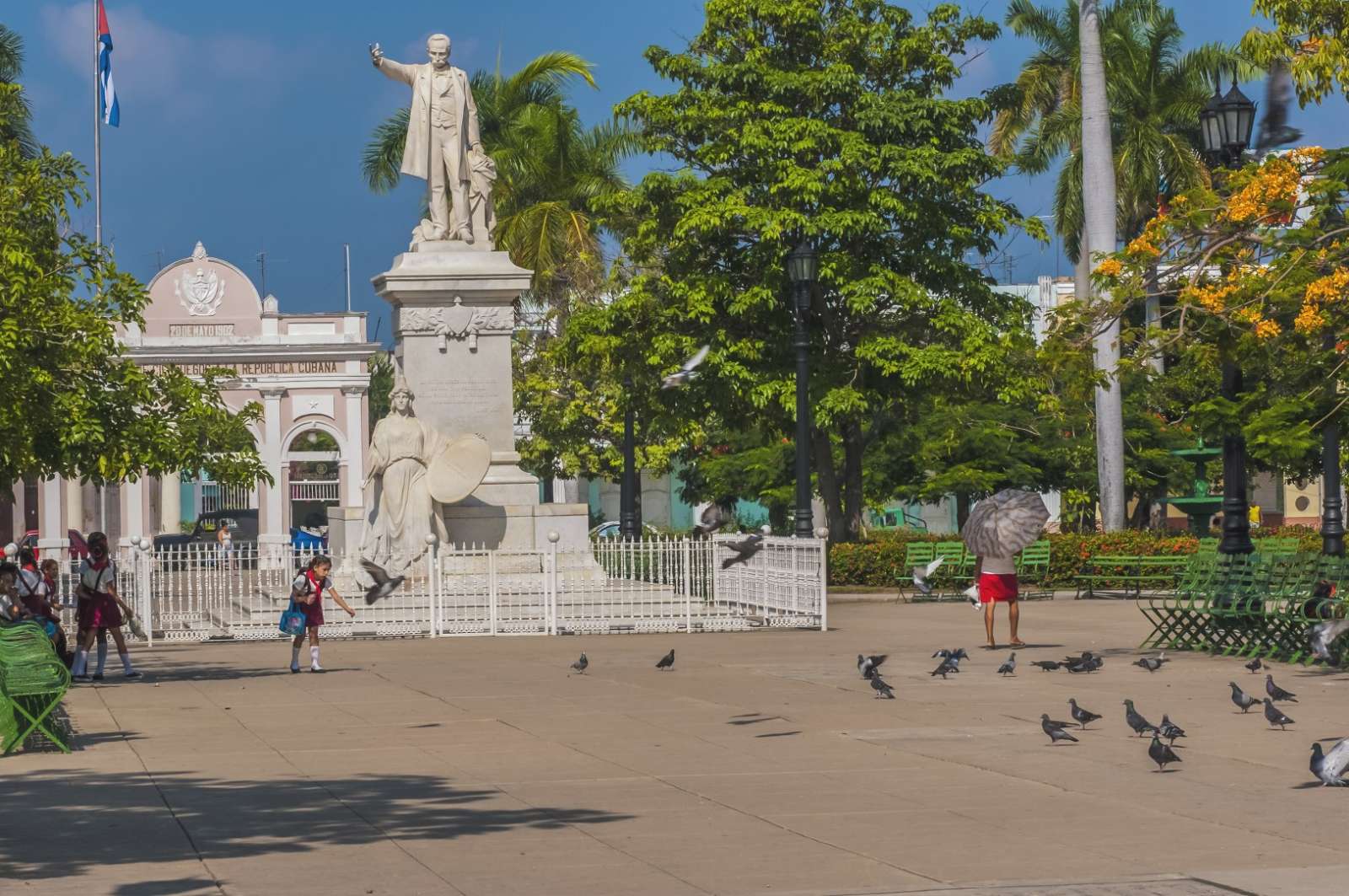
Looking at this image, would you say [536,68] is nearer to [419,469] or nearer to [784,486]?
[784,486]

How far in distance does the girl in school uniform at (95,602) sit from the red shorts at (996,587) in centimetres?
864

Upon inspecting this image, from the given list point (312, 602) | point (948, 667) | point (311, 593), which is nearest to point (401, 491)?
point (311, 593)

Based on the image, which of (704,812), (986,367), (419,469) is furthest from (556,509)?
(704,812)

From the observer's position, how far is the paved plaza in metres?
8.38

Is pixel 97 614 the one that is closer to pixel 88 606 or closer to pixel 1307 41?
pixel 88 606

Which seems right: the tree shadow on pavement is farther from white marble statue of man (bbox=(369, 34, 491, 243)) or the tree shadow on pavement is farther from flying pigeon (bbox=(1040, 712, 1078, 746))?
white marble statue of man (bbox=(369, 34, 491, 243))

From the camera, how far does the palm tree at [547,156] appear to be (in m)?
45.4

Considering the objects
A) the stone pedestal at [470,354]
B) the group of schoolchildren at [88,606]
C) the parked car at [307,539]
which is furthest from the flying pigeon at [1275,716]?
the parked car at [307,539]

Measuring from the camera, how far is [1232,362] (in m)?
19.7

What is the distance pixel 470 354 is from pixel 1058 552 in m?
12.4

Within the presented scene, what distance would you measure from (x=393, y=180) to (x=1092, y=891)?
1656 inches

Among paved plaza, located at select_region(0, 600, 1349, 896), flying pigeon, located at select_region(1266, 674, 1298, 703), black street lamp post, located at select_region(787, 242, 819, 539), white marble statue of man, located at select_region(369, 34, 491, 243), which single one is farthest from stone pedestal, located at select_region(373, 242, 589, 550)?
flying pigeon, located at select_region(1266, 674, 1298, 703)

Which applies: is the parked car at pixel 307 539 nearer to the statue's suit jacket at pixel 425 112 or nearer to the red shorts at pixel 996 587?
the statue's suit jacket at pixel 425 112

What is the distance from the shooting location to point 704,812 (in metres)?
10.0
